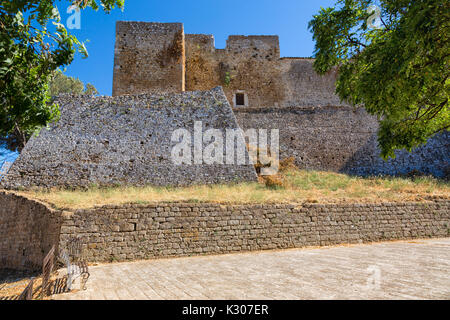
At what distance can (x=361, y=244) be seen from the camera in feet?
30.2

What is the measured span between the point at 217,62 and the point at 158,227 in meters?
16.5

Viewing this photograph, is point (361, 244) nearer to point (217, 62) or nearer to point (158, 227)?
point (158, 227)

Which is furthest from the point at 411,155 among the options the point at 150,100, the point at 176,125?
the point at 150,100

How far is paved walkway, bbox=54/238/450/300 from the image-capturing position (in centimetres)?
369

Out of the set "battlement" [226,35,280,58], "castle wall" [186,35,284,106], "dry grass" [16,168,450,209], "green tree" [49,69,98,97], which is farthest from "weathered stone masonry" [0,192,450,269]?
"green tree" [49,69,98,97]

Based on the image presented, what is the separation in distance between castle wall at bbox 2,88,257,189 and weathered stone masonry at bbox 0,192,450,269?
2318 mm

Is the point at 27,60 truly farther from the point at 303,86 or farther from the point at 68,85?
the point at 68,85

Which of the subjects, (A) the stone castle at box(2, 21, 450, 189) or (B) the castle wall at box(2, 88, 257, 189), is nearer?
(B) the castle wall at box(2, 88, 257, 189)

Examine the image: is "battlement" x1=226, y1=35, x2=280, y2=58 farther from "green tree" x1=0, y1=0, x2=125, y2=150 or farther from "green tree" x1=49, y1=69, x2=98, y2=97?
"green tree" x1=0, y1=0, x2=125, y2=150

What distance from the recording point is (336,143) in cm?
1728
